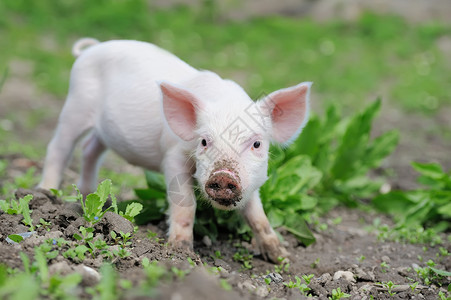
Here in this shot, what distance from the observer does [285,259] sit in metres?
3.76

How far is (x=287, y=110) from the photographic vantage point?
3600mm

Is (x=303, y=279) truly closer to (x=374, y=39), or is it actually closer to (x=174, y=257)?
(x=174, y=257)

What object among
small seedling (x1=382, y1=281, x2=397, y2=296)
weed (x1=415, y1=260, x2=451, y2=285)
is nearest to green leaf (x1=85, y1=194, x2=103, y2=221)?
small seedling (x1=382, y1=281, x2=397, y2=296)

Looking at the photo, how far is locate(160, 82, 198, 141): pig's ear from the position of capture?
11.4 ft

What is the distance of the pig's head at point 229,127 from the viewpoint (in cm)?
307

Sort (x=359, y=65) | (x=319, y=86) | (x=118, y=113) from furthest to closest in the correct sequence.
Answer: (x=359, y=65) < (x=319, y=86) < (x=118, y=113)

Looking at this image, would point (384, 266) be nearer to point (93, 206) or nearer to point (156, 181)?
point (156, 181)

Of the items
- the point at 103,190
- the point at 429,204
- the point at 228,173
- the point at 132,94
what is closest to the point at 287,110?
the point at 228,173

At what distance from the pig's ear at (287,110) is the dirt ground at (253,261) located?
32.9 inches

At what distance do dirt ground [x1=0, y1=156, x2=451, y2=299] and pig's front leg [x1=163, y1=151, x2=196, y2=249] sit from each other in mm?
119

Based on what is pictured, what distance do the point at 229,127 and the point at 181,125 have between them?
405 millimetres

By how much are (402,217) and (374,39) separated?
8.04 meters

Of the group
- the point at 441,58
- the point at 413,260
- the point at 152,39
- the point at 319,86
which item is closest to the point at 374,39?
the point at 441,58

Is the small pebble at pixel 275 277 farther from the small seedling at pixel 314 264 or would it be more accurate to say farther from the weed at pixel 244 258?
the small seedling at pixel 314 264
